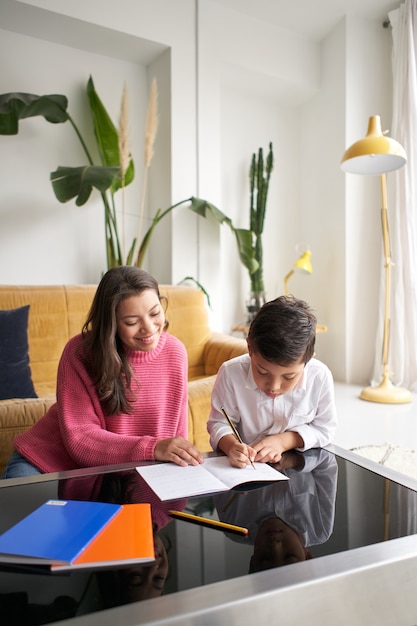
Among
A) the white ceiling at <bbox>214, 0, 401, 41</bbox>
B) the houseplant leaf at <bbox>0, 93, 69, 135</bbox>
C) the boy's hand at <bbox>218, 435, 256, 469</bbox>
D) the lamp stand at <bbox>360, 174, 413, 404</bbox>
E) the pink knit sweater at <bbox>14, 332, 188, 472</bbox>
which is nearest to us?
the boy's hand at <bbox>218, 435, 256, 469</bbox>

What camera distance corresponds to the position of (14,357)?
2.11 m

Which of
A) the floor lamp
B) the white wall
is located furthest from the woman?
the floor lamp

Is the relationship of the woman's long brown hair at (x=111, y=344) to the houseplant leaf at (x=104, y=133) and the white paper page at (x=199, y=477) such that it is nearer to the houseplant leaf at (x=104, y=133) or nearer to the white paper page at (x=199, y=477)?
the white paper page at (x=199, y=477)

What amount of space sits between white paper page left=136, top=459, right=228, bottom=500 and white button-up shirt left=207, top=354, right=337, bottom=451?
193 mm

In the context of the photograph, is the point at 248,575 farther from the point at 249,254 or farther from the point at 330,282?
the point at 330,282

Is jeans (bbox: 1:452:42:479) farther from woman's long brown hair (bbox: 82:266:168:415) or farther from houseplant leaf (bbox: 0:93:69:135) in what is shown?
houseplant leaf (bbox: 0:93:69:135)

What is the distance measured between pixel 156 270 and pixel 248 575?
3.22 meters

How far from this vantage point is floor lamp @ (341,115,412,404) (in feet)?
10.1

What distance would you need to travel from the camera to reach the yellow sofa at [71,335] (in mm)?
1913

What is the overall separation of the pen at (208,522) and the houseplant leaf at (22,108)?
8.86ft

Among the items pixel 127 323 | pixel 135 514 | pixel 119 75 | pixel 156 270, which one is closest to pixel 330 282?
pixel 156 270

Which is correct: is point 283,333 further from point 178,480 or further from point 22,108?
point 22,108

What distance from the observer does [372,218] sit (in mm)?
4039

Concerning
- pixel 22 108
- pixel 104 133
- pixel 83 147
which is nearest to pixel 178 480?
pixel 22 108
